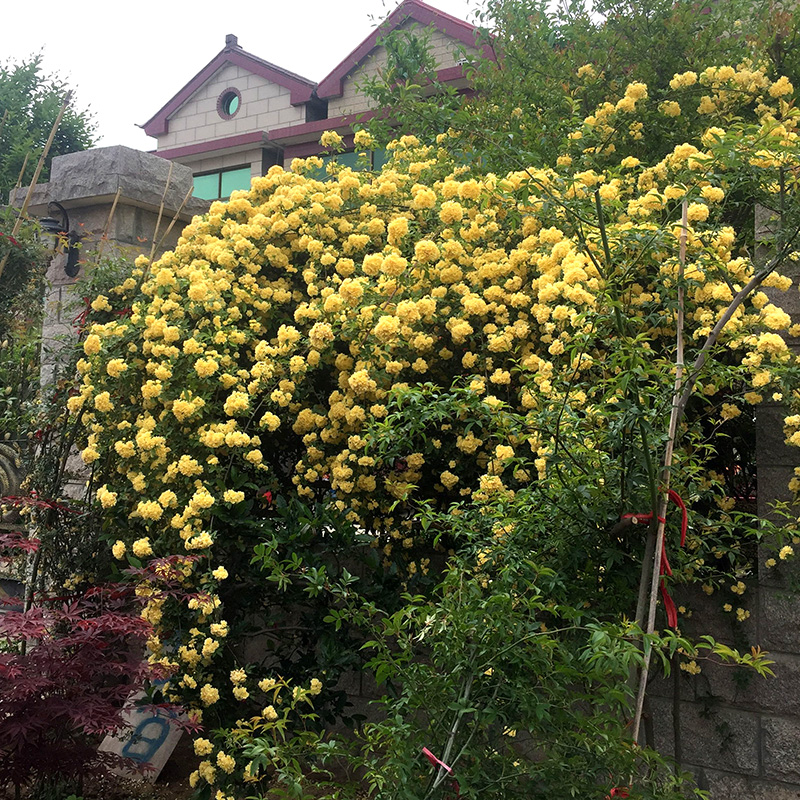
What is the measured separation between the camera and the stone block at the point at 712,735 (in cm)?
297

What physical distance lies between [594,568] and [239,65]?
55.3 feet

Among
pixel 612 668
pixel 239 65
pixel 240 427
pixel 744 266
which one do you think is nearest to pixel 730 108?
pixel 744 266

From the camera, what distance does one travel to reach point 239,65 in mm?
16969

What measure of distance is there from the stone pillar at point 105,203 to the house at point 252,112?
8.54m

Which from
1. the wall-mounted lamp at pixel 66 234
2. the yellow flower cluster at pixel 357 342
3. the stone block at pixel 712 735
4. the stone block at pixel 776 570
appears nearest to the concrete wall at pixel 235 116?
the wall-mounted lamp at pixel 66 234

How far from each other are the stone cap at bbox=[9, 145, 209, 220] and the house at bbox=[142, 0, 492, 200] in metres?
8.48

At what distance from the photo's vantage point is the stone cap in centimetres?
484

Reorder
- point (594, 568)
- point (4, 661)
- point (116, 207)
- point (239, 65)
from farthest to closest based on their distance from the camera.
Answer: point (239, 65) < point (116, 207) < point (4, 661) < point (594, 568)

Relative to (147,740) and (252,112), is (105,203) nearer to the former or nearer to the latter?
(147,740)

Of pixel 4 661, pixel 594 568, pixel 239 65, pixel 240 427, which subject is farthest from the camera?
pixel 239 65

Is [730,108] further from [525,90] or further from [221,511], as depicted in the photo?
[221,511]

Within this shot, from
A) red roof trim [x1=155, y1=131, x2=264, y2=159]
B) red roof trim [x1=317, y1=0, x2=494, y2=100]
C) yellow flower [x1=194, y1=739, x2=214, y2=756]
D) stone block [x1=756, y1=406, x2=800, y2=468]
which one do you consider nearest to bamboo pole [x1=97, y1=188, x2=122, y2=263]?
yellow flower [x1=194, y1=739, x2=214, y2=756]

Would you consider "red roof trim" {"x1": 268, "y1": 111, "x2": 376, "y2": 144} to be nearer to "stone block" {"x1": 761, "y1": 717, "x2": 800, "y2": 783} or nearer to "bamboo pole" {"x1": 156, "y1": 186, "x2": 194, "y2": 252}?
"bamboo pole" {"x1": 156, "y1": 186, "x2": 194, "y2": 252}

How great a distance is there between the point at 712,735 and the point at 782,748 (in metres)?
0.24
